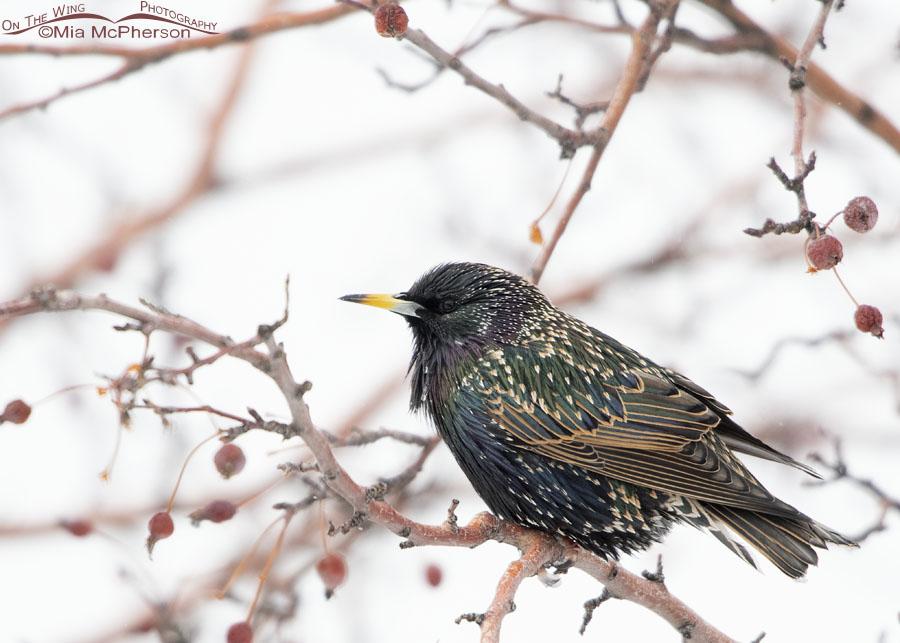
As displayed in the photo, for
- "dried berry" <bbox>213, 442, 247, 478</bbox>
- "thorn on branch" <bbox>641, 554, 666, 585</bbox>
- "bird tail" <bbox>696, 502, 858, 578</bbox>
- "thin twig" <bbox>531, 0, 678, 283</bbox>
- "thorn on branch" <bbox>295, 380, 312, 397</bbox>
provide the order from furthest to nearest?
"bird tail" <bbox>696, 502, 858, 578</bbox> < "thin twig" <bbox>531, 0, 678, 283</bbox> < "thorn on branch" <bbox>641, 554, 666, 585</bbox> < "dried berry" <bbox>213, 442, 247, 478</bbox> < "thorn on branch" <bbox>295, 380, 312, 397</bbox>

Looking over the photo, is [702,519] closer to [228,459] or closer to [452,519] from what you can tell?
[452,519]

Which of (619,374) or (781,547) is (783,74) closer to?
(619,374)

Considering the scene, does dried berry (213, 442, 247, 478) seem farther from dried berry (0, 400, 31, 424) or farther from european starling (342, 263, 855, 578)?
european starling (342, 263, 855, 578)

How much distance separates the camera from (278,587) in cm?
279

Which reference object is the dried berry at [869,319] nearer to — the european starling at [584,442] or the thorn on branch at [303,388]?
the european starling at [584,442]

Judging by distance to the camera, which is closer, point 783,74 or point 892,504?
point 892,504

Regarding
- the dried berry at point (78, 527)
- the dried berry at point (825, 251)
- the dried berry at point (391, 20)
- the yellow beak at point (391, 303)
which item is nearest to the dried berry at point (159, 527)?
the dried berry at point (78, 527)

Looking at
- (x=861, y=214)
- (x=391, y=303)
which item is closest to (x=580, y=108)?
(x=391, y=303)

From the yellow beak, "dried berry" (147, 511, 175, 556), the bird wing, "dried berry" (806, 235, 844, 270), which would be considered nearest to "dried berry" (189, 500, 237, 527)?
"dried berry" (147, 511, 175, 556)

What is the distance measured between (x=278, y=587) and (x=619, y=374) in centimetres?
140

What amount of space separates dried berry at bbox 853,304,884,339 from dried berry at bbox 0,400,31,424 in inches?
74.4

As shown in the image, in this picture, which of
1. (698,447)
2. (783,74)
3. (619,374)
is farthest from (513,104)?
(783,74)

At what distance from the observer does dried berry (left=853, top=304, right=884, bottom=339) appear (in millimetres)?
2340

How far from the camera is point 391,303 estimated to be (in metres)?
3.41
